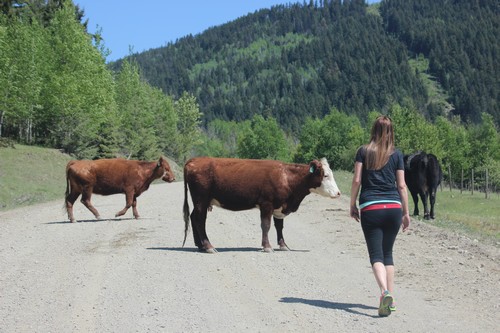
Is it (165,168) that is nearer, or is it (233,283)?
(233,283)

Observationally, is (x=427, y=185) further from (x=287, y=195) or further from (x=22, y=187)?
(x=22, y=187)

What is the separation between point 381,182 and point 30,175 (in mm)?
34938

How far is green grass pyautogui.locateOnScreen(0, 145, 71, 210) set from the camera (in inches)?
1268

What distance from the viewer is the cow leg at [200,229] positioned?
12691mm

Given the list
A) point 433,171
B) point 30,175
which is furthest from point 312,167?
point 30,175

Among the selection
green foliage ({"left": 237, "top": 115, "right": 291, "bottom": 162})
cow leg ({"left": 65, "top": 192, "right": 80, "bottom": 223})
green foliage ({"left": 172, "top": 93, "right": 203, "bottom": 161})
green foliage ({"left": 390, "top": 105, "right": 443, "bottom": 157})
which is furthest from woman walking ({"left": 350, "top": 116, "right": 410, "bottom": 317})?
green foliage ({"left": 237, "top": 115, "right": 291, "bottom": 162})

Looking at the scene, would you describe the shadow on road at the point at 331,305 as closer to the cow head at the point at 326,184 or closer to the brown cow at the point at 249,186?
the brown cow at the point at 249,186

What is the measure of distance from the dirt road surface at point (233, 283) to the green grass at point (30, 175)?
16154 millimetres

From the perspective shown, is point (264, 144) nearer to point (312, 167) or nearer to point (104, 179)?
point (104, 179)

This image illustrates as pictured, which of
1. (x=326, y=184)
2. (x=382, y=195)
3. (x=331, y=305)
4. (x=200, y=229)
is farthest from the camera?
(x=326, y=184)

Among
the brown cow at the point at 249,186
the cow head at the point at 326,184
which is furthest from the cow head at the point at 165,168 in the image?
the cow head at the point at 326,184

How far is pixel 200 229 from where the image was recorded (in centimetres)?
1291

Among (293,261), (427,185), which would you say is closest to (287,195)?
(293,261)

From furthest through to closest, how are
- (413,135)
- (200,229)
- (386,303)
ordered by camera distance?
(413,135)
(200,229)
(386,303)
